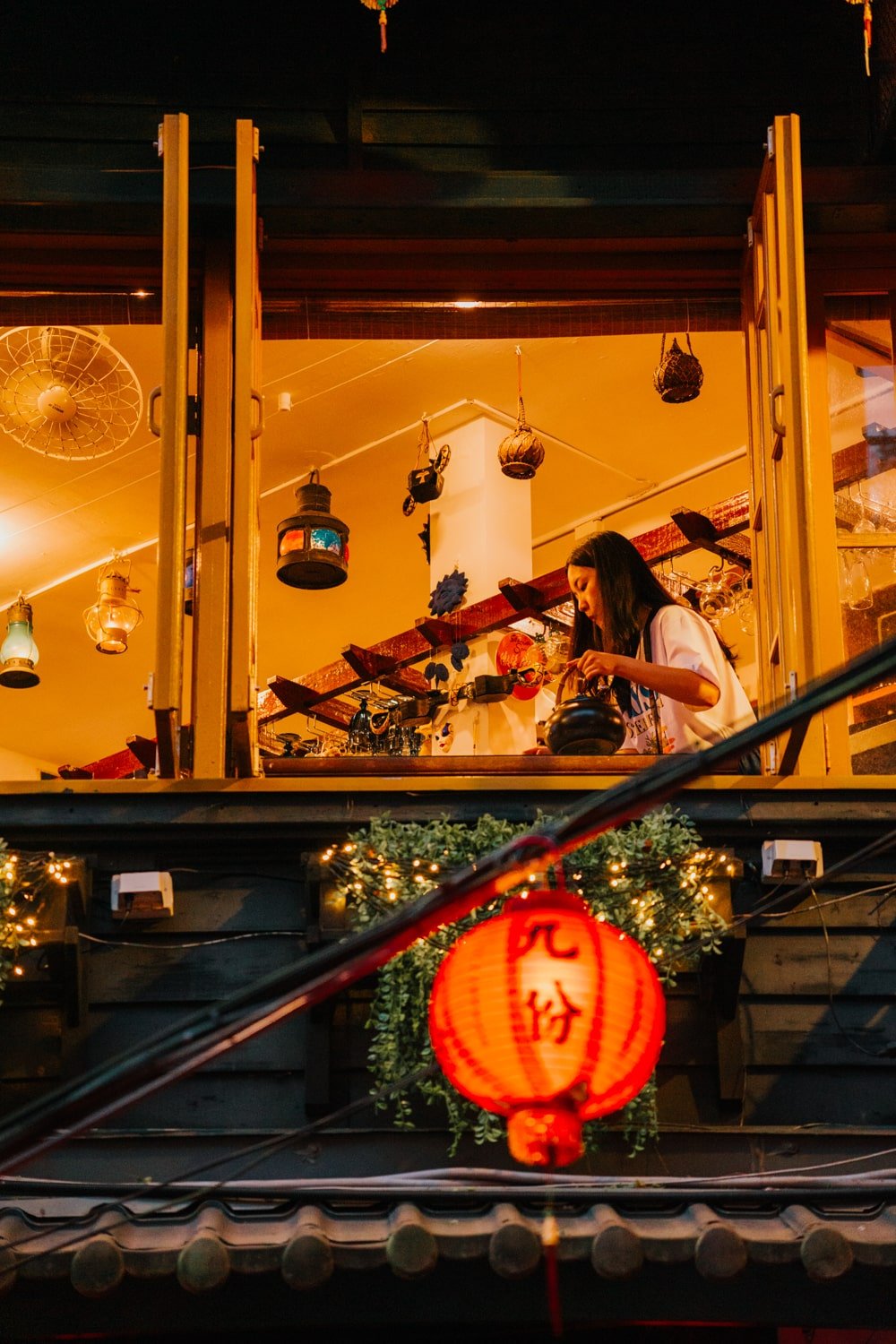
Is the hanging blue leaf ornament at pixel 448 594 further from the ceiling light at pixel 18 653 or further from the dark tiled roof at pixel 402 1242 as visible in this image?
the dark tiled roof at pixel 402 1242

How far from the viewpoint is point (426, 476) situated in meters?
12.1

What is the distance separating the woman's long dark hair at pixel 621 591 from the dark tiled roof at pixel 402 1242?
2.59 m

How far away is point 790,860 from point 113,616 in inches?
330

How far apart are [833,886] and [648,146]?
373 cm

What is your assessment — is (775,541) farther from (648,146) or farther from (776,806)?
(648,146)

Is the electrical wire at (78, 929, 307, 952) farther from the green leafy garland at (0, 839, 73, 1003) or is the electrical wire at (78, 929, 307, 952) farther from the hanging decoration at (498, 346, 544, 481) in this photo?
the hanging decoration at (498, 346, 544, 481)

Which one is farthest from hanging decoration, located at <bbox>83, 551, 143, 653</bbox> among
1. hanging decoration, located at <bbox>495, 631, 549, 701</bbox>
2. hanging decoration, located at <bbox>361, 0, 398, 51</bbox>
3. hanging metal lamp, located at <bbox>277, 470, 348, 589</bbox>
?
hanging decoration, located at <bbox>361, 0, 398, 51</bbox>

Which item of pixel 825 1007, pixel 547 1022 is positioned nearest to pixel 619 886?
pixel 825 1007

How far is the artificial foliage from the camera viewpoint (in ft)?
21.2

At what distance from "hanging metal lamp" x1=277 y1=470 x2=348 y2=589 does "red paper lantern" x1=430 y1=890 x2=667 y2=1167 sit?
5097mm

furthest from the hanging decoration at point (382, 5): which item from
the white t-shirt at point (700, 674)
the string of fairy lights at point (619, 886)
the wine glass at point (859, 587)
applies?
the string of fairy lights at point (619, 886)

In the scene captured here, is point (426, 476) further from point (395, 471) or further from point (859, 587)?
point (859, 587)

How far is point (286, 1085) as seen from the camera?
22.1 ft

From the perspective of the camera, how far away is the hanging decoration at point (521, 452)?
1176 cm
